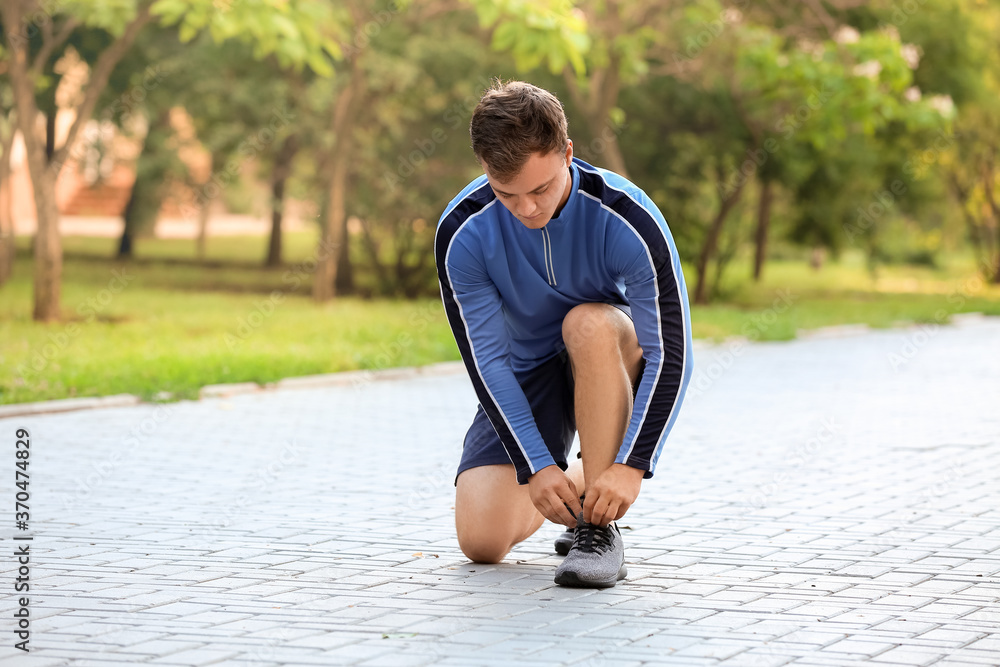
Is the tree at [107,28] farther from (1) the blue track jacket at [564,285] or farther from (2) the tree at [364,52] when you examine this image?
(1) the blue track jacket at [564,285]

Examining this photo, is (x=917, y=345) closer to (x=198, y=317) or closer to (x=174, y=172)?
(x=198, y=317)

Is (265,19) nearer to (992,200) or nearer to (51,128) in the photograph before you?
(51,128)

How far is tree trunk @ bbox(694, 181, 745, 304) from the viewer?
2080 centimetres

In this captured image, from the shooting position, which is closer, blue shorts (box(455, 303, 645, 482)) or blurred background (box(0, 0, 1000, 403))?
blue shorts (box(455, 303, 645, 482))

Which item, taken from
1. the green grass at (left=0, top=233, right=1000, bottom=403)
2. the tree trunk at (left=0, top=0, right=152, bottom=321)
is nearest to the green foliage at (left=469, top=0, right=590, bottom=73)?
the green grass at (left=0, top=233, right=1000, bottom=403)

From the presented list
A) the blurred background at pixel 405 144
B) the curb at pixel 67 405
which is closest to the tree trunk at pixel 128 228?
the blurred background at pixel 405 144

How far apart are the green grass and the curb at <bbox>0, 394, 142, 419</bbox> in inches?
6.8

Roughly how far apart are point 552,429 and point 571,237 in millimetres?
789

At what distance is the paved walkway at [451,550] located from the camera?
3430 mm

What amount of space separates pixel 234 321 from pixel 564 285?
39.4ft

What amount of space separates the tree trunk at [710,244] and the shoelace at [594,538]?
17.0 m

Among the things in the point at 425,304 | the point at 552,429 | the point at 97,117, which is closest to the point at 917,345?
the point at 425,304

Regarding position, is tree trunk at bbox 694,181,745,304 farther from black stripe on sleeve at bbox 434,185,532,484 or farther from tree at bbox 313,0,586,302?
black stripe on sleeve at bbox 434,185,532,484

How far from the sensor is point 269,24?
11.0 m
